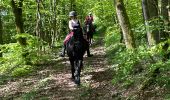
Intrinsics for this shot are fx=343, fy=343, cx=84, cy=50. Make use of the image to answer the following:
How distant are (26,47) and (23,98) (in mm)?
6539

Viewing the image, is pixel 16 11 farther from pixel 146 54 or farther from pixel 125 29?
pixel 146 54

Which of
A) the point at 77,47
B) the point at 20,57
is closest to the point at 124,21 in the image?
the point at 77,47

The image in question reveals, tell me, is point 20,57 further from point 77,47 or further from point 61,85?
point 77,47

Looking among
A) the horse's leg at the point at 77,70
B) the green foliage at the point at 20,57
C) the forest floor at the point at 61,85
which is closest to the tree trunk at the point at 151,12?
the forest floor at the point at 61,85

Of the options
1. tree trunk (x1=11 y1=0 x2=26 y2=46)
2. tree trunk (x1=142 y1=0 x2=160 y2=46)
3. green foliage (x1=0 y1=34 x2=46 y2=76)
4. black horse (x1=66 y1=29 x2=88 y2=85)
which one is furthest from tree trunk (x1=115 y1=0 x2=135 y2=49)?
tree trunk (x1=11 y1=0 x2=26 y2=46)

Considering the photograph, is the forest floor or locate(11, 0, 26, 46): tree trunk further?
locate(11, 0, 26, 46): tree trunk

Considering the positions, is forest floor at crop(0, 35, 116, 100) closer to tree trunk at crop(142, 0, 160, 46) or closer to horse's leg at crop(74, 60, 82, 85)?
horse's leg at crop(74, 60, 82, 85)

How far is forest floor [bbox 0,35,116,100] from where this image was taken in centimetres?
1122

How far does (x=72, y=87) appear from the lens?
12.6m

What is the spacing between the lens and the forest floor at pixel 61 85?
11219mm

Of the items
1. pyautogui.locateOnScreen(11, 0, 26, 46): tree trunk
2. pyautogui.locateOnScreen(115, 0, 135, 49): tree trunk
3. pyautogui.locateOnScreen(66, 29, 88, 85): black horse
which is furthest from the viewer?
pyautogui.locateOnScreen(11, 0, 26, 46): tree trunk

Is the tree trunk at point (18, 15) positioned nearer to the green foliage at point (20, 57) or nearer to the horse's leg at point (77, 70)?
the green foliage at point (20, 57)

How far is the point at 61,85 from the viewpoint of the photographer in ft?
43.1

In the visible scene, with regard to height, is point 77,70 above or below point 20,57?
above
